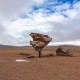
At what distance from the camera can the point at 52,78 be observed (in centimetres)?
2161

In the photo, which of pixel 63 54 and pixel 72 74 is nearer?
pixel 72 74

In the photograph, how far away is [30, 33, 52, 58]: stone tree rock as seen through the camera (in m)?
45.2

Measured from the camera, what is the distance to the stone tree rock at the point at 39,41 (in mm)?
45250

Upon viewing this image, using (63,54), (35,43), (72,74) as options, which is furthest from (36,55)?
(72,74)

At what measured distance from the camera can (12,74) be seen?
2298 cm

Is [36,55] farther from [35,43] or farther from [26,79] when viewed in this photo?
[26,79]

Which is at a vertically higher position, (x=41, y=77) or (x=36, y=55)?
(x=36, y=55)

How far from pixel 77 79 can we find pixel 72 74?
2272 millimetres

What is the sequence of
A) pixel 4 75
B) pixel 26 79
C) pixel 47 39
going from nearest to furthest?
pixel 26 79 → pixel 4 75 → pixel 47 39

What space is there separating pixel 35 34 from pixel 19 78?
24.9 m

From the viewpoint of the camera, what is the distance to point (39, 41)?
46031 mm

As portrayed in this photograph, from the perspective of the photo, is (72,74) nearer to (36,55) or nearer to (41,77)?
(41,77)

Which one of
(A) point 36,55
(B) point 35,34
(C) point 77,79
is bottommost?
(C) point 77,79

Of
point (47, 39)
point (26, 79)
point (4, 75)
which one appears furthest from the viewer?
point (47, 39)
